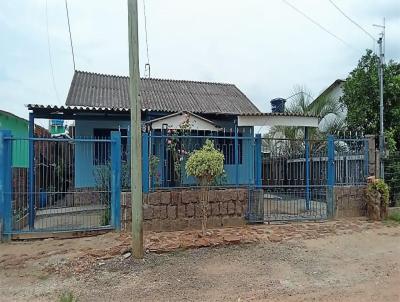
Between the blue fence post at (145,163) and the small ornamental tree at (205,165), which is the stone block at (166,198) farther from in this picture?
the small ornamental tree at (205,165)

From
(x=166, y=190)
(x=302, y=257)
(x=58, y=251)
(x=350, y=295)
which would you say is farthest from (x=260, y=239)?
(x=58, y=251)

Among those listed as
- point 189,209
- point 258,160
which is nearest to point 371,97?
point 258,160

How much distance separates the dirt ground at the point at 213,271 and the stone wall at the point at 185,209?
0.50 meters

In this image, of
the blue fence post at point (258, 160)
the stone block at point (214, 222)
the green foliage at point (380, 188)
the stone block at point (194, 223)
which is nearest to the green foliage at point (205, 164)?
the stone block at point (194, 223)

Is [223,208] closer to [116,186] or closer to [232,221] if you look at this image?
[232,221]

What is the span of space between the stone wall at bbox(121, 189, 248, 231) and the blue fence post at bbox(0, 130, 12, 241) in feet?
6.75

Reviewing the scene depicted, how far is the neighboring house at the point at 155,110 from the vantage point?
10305 mm

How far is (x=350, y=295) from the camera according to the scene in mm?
5238

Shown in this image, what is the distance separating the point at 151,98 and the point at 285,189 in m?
6.42

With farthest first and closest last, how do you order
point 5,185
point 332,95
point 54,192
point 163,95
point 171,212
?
point 332,95 → point 163,95 → point 171,212 → point 54,192 → point 5,185

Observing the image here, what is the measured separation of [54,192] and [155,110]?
504cm

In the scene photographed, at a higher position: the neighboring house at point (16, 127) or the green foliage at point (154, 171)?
the neighboring house at point (16, 127)

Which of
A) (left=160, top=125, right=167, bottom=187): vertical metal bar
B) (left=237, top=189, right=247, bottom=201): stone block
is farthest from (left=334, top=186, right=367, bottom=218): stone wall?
(left=160, top=125, right=167, bottom=187): vertical metal bar

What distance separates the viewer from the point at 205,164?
7.58 meters
